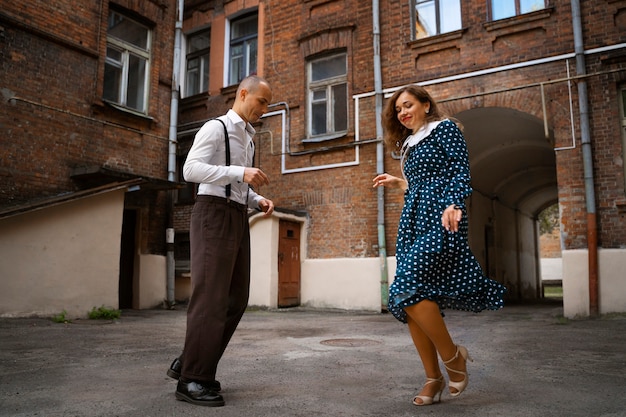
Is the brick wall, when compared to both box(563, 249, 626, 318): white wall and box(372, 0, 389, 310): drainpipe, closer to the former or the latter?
box(372, 0, 389, 310): drainpipe

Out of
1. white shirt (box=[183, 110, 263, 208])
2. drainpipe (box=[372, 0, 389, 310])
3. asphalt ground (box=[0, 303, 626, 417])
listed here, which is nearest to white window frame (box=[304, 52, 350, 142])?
drainpipe (box=[372, 0, 389, 310])

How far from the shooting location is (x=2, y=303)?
7.80 m

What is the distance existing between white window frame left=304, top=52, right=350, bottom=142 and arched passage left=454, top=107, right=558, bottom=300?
2.86 m

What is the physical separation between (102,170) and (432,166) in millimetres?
7892

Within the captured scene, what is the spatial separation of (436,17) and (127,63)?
681cm

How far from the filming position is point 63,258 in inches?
342

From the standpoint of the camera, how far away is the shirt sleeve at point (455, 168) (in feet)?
8.59

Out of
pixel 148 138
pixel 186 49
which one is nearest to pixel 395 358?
pixel 148 138

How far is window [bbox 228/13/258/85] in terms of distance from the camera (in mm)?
13500

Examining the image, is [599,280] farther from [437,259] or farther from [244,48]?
[244,48]

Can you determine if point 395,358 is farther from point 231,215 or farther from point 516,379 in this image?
point 231,215

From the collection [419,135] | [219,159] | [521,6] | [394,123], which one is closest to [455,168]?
[419,135]

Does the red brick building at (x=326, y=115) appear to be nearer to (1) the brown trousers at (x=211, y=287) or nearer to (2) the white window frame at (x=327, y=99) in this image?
(2) the white window frame at (x=327, y=99)

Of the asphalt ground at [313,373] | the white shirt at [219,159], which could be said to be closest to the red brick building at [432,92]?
the asphalt ground at [313,373]
